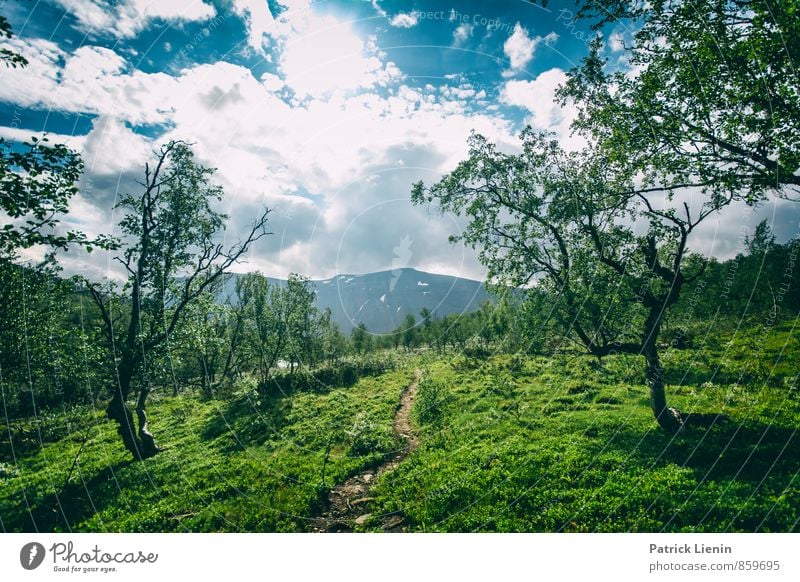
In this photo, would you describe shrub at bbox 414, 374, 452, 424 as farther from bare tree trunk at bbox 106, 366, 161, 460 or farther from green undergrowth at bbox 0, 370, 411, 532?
bare tree trunk at bbox 106, 366, 161, 460

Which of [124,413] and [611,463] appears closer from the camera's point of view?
[611,463]

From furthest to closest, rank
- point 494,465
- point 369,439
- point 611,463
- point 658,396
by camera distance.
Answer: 1. point 369,439
2. point 658,396
3. point 494,465
4. point 611,463

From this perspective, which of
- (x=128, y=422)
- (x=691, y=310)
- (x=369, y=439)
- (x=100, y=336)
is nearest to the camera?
(x=369, y=439)

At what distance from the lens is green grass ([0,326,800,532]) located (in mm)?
8305

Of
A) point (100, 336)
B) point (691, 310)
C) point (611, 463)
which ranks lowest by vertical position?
point (611, 463)

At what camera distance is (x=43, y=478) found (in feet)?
52.0

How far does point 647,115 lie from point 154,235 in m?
21.8

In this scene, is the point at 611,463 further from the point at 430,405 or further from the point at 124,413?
the point at 124,413

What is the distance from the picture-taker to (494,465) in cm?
1139

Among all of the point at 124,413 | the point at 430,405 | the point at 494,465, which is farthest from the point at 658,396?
the point at 124,413

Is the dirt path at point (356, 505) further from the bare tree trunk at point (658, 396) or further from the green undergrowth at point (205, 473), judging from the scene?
the bare tree trunk at point (658, 396)

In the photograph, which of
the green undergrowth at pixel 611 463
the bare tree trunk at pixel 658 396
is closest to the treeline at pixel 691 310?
the bare tree trunk at pixel 658 396

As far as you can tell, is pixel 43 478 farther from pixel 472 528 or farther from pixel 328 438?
pixel 472 528

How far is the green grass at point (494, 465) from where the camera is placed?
830 centimetres
